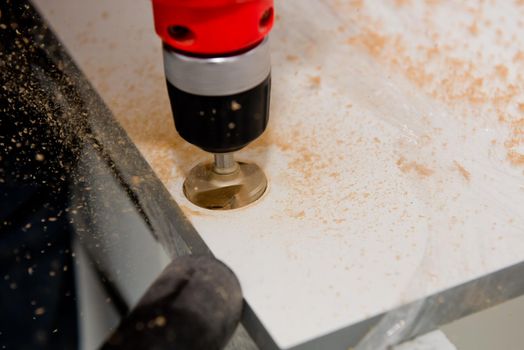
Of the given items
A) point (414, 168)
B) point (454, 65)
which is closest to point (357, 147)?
point (414, 168)

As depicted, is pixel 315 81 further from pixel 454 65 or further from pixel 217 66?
pixel 217 66

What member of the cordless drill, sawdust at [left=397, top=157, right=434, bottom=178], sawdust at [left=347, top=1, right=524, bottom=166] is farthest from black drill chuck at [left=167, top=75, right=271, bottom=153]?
sawdust at [left=347, top=1, right=524, bottom=166]

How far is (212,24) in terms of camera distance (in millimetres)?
394

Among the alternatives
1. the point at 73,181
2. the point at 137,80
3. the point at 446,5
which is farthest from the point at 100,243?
the point at 446,5

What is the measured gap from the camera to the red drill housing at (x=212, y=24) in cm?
39

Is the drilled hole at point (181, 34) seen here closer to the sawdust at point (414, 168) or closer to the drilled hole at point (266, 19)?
the drilled hole at point (266, 19)

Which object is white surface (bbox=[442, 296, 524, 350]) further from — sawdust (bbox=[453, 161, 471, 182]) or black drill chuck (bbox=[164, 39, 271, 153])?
black drill chuck (bbox=[164, 39, 271, 153])

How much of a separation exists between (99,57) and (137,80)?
55mm

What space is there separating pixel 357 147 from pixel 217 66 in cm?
23

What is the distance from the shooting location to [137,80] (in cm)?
69

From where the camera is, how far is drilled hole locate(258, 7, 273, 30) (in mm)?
421

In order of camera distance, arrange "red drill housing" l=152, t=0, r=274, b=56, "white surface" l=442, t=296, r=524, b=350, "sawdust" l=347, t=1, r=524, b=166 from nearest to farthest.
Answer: "red drill housing" l=152, t=0, r=274, b=56 < "white surface" l=442, t=296, r=524, b=350 < "sawdust" l=347, t=1, r=524, b=166

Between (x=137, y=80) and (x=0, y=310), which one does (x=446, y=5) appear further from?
(x=0, y=310)

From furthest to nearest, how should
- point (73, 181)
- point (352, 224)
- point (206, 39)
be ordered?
1. point (73, 181)
2. point (352, 224)
3. point (206, 39)
